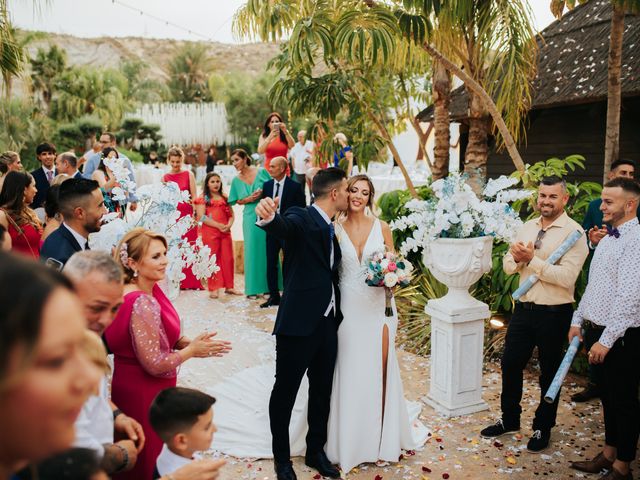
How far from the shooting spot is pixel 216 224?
8.27 meters

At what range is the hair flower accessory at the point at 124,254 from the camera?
2.76 metres

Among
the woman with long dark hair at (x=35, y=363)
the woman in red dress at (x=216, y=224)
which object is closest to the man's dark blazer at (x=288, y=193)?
the woman in red dress at (x=216, y=224)

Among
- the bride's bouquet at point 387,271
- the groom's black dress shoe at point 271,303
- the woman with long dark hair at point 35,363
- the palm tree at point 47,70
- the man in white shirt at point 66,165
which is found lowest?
the groom's black dress shoe at point 271,303

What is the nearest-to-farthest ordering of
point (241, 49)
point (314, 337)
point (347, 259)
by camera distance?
point (314, 337)
point (347, 259)
point (241, 49)

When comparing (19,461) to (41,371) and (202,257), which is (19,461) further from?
(202,257)

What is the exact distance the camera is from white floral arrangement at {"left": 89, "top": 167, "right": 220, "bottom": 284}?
138 inches

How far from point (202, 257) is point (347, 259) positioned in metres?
0.98

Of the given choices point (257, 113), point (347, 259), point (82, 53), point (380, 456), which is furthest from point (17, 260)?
point (82, 53)

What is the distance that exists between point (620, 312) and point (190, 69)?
2279 inches

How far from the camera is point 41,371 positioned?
903 mm

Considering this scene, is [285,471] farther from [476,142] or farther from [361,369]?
[476,142]

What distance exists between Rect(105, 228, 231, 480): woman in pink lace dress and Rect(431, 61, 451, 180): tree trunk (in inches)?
240

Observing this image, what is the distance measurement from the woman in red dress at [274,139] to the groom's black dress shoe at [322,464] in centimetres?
532

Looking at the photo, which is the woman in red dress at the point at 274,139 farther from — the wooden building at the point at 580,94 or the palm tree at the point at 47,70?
the palm tree at the point at 47,70
